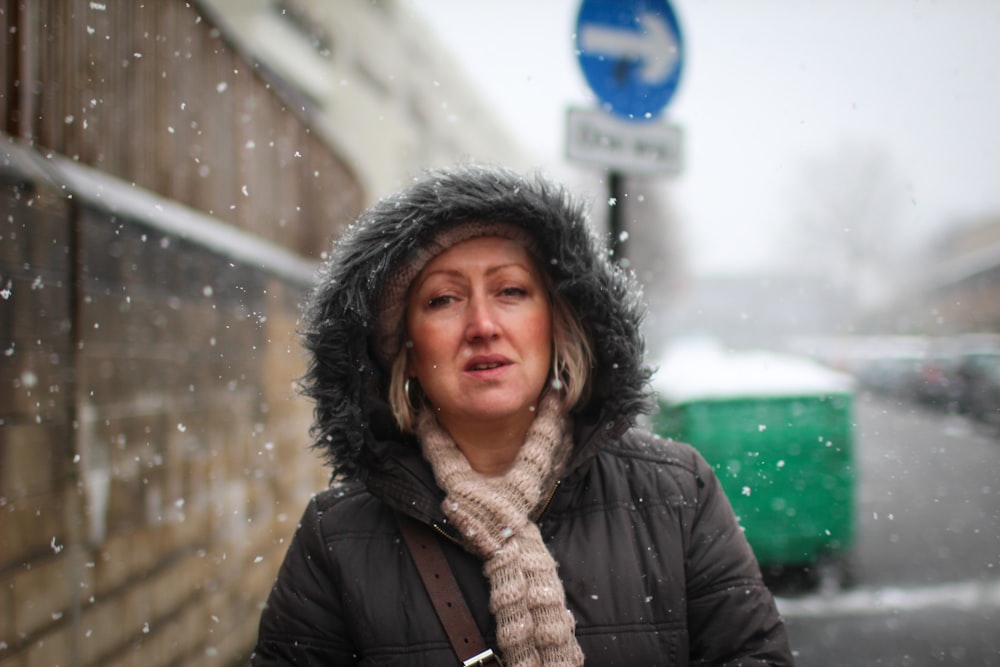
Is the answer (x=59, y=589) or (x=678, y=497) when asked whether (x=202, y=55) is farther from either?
(x=678, y=497)

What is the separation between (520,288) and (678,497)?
626mm

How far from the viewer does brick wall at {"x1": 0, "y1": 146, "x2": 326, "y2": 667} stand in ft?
7.18

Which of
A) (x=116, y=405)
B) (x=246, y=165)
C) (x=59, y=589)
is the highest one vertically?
(x=246, y=165)

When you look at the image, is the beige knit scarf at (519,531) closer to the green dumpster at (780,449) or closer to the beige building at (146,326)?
the beige building at (146,326)

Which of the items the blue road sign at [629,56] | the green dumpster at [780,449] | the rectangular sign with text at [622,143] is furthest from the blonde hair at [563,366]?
the green dumpster at [780,449]

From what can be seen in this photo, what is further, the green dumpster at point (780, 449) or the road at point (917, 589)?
the road at point (917, 589)

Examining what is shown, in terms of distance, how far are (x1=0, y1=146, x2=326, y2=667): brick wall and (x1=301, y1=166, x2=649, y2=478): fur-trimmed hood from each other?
1.10 meters

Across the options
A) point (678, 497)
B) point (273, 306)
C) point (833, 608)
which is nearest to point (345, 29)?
point (273, 306)

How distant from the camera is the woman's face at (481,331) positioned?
5.46ft

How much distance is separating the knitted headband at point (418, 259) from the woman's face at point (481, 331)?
0.7 inches

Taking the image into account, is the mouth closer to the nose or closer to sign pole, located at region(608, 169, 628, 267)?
the nose

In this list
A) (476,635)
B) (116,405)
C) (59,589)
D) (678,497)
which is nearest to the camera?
(476,635)

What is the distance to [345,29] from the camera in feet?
48.0

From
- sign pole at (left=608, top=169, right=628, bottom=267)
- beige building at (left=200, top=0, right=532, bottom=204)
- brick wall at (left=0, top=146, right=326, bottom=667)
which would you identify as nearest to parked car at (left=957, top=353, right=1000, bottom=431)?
A: beige building at (left=200, top=0, right=532, bottom=204)
